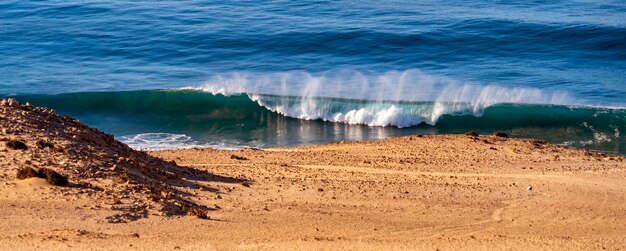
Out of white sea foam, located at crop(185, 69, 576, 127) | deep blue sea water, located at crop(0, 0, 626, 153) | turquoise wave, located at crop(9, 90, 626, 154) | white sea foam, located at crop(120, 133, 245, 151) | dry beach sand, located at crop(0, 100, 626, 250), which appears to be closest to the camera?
dry beach sand, located at crop(0, 100, 626, 250)

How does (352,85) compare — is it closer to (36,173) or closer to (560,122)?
(560,122)

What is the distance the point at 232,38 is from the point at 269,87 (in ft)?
36.6

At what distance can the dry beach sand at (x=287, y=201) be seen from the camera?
706 inches

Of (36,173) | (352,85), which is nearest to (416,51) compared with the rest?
(352,85)

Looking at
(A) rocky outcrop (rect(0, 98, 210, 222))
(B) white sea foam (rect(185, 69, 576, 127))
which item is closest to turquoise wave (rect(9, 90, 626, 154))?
(B) white sea foam (rect(185, 69, 576, 127))

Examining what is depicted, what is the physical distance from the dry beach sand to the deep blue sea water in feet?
35.3

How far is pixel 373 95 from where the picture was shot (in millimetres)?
41250

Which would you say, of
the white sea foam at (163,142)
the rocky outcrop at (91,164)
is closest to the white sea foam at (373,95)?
the white sea foam at (163,142)

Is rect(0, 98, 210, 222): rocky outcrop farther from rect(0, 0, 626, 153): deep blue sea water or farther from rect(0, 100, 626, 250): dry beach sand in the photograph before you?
rect(0, 0, 626, 153): deep blue sea water

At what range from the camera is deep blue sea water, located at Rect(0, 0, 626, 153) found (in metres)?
38.0

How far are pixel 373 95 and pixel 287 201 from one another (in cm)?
2090

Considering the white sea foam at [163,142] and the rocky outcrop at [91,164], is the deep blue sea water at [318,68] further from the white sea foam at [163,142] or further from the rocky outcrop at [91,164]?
the rocky outcrop at [91,164]

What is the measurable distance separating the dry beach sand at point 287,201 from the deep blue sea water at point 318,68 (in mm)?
10759

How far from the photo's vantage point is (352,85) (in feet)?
143
